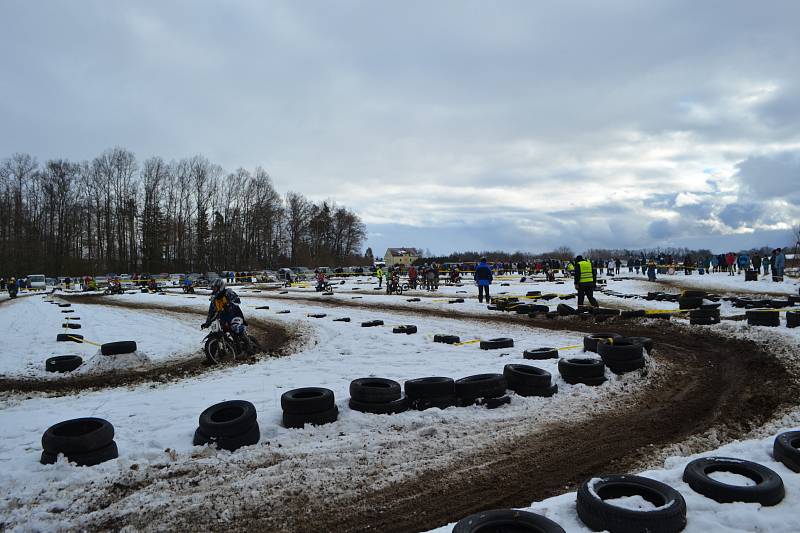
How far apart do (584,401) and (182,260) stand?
253 ft

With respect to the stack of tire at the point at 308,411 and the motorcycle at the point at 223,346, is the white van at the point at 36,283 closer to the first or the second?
the motorcycle at the point at 223,346

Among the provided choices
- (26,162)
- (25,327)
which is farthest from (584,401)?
(26,162)

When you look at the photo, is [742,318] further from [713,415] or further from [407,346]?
[407,346]

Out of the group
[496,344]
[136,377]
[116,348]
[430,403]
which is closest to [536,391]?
[430,403]

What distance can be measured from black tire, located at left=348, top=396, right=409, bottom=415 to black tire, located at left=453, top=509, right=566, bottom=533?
2911mm

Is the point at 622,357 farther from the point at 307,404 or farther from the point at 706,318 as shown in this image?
the point at 706,318

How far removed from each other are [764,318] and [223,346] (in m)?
12.7

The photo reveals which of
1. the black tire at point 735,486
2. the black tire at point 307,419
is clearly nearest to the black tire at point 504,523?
the black tire at point 735,486

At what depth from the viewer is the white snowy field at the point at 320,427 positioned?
4.02m

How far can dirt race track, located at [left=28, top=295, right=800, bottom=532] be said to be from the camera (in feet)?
12.7

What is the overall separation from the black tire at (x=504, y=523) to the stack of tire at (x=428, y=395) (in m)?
3.00

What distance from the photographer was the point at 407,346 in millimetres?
11398

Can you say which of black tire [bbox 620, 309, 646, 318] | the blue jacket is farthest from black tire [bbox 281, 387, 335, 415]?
the blue jacket

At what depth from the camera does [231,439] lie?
5.27m
